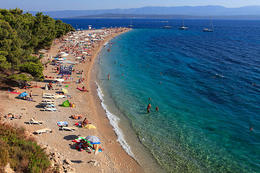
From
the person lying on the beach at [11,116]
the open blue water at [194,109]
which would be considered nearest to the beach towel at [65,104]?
the person lying on the beach at [11,116]

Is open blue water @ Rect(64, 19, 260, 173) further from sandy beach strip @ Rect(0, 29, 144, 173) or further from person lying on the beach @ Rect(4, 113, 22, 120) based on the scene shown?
person lying on the beach @ Rect(4, 113, 22, 120)

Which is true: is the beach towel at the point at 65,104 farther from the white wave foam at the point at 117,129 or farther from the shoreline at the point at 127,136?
the white wave foam at the point at 117,129

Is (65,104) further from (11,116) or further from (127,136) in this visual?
(127,136)

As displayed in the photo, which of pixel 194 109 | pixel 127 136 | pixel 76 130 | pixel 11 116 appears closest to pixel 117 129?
pixel 127 136

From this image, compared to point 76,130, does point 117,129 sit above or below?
below

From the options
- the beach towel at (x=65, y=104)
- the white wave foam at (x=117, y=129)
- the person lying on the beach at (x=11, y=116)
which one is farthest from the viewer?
the beach towel at (x=65, y=104)

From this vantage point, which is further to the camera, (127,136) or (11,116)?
(127,136)

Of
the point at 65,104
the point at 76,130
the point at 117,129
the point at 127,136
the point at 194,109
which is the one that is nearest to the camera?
the point at 76,130

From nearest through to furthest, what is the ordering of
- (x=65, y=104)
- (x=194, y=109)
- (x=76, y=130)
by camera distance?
(x=76, y=130), (x=65, y=104), (x=194, y=109)

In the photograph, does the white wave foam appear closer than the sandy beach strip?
No

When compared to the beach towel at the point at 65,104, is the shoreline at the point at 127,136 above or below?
below

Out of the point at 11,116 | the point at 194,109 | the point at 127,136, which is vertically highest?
the point at 11,116

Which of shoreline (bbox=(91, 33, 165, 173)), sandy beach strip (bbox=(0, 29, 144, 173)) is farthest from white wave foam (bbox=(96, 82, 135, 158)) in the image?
sandy beach strip (bbox=(0, 29, 144, 173))
